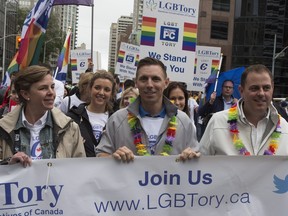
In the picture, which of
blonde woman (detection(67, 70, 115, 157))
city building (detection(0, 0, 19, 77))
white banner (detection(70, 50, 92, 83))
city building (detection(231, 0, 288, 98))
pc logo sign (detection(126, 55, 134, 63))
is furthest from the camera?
city building (detection(0, 0, 19, 77))

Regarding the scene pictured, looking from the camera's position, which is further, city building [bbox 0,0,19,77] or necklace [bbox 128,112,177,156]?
city building [bbox 0,0,19,77]

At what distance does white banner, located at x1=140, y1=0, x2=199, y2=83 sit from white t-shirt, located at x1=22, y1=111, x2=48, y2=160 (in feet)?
10.1

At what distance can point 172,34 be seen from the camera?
6.46 m

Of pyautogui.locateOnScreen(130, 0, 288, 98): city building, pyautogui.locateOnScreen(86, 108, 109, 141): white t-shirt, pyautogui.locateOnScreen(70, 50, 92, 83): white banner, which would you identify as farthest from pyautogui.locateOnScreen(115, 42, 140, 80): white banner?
pyautogui.locateOnScreen(130, 0, 288, 98): city building

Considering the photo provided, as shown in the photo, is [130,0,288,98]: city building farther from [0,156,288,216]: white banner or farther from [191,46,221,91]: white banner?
[0,156,288,216]: white banner

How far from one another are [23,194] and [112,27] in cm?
17516

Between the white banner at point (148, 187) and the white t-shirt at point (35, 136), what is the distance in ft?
0.59

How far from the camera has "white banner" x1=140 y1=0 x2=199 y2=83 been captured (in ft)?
21.0

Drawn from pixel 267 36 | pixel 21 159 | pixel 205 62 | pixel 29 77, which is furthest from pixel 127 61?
pixel 267 36

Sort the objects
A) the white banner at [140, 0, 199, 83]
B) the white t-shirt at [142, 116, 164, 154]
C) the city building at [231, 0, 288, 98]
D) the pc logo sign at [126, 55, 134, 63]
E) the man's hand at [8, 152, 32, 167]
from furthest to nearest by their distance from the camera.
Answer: the city building at [231, 0, 288, 98] < the pc logo sign at [126, 55, 134, 63] < the white banner at [140, 0, 199, 83] < the white t-shirt at [142, 116, 164, 154] < the man's hand at [8, 152, 32, 167]

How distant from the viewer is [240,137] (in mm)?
3480

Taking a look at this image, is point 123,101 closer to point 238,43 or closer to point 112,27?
point 238,43

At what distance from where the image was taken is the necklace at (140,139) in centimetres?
346

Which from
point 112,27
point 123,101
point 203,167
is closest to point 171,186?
point 203,167
